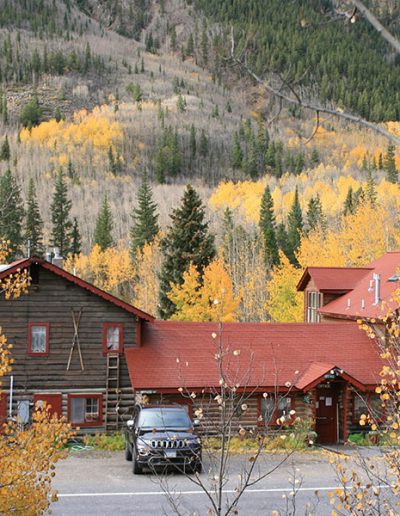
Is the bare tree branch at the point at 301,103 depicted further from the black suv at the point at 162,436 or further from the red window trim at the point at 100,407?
the red window trim at the point at 100,407

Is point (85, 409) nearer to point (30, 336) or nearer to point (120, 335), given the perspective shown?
point (120, 335)

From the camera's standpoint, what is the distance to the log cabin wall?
2920 centimetres

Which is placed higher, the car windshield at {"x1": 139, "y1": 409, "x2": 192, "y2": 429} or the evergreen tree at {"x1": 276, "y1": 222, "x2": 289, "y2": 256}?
the evergreen tree at {"x1": 276, "y1": 222, "x2": 289, "y2": 256}

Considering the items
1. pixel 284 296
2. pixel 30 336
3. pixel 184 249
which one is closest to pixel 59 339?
pixel 30 336

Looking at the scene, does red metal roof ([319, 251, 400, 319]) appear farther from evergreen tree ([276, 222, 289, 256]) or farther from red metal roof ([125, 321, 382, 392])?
evergreen tree ([276, 222, 289, 256])

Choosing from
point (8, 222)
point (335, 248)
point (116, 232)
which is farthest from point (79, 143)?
point (335, 248)

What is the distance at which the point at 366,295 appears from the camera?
35.6 metres

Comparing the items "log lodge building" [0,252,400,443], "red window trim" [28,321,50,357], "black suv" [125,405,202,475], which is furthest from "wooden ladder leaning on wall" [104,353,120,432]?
"black suv" [125,405,202,475]

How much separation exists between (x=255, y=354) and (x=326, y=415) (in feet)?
12.0

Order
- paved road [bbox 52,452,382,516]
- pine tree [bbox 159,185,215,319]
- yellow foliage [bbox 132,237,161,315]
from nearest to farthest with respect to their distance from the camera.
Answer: paved road [bbox 52,452,382,516]
pine tree [bbox 159,185,215,319]
yellow foliage [bbox 132,237,161,315]

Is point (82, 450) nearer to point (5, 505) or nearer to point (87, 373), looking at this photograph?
point (87, 373)

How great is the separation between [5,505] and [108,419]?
2015 centimetres

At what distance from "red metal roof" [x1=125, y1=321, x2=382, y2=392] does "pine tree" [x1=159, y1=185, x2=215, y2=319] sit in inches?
897

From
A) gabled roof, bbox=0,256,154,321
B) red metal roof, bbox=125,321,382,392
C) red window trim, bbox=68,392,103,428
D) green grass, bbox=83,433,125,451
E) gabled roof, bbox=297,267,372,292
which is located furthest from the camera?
gabled roof, bbox=297,267,372,292
